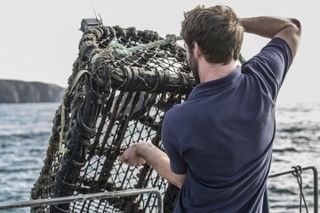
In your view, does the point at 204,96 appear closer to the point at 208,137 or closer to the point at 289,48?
the point at 208,137

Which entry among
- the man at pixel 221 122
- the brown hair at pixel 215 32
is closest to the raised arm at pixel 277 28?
the man at pixel 221 122

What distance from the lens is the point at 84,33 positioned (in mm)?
3375

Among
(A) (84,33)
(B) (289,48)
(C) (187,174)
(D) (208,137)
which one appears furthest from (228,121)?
(A) (84,33)

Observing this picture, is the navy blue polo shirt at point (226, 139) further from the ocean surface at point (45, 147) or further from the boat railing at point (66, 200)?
the ocean surface at point (45, 147)

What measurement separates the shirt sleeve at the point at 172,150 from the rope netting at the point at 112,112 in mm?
739

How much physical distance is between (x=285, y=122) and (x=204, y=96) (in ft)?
159

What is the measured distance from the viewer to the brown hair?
1.86 metres

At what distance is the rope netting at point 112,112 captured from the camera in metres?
2.75

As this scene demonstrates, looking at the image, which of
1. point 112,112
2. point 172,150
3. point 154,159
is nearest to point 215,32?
point 172,150

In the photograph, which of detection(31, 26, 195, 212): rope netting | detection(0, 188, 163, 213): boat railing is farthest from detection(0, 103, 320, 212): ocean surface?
detection(0, 188, 163, 213): boat railing

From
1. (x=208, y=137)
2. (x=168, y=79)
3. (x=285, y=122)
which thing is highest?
(x=208, y=137)

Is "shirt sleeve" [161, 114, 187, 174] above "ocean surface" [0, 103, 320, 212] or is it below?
above

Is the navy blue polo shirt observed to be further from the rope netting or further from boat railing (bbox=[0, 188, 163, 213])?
the rope netting

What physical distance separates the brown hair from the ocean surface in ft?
61.3
